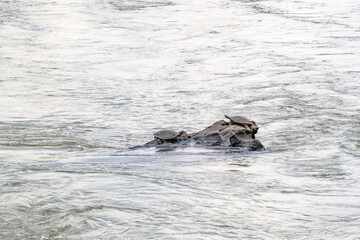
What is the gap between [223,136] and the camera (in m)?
4.79

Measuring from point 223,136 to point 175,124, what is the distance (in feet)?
4.32

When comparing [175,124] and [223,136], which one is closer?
[223,136]

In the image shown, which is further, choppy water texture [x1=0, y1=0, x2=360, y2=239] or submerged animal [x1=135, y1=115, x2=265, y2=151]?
submerged animal [x1=135, y1=115, x2=265, y2=151]

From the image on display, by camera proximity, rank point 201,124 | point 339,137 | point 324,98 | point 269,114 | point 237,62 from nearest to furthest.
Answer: point 339,137
point 201,124
point 269,114
point 324,98
point 237,62

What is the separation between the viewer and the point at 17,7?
49.0ft

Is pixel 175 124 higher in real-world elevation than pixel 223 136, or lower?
lower

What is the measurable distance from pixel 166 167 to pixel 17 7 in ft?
37.6

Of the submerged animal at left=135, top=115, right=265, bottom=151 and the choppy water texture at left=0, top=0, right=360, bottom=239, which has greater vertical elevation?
the submerged animal at left=135, top=115, right=265, bottom=151

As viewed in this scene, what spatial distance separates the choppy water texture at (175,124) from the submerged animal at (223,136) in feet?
0.38

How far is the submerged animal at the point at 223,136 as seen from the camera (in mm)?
4788

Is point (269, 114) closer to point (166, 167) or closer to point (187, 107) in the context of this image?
point (187, 107)

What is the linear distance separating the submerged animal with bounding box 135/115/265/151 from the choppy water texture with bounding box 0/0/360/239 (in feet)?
0.38

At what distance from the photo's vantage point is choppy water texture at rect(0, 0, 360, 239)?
3.59 meters

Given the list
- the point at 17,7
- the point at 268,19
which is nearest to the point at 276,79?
the point at 268,19
